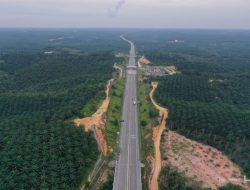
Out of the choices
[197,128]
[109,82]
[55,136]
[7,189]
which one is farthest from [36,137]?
[109,82]

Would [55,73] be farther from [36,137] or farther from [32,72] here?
[36,137]

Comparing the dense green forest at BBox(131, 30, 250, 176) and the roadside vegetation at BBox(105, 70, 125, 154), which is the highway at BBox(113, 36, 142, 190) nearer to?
the roadside vegetation at BBox(105, 70, 125, 154)

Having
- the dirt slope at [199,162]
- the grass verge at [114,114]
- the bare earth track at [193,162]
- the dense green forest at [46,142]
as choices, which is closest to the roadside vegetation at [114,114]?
the grass verge at [114,114]

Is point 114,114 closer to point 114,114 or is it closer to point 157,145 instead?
point 114,114

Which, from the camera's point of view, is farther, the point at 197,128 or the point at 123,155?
the point at 197,128

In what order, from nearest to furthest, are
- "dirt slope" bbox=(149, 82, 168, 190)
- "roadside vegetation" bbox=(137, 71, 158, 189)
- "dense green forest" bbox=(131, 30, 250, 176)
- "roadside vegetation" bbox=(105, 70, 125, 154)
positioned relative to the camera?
"dirt slope" bbox=(149, 82, 168, 190) < "roadside vegetation" bbox=(137, 71, 158, 189) < "roadside vegetation" bbox=(105, 70, 125, 154) < "dense green forest" bbox=(131, 30, 250, 176)

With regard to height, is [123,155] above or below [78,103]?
below

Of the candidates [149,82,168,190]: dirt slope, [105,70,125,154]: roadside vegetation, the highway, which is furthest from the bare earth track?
[105,70,125,154]: roadside vegetation

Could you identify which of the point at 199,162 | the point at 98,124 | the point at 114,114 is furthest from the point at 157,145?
the point at 114,114
